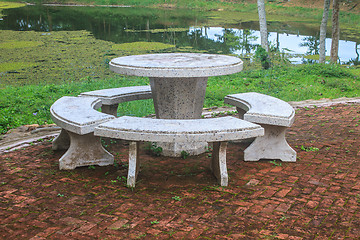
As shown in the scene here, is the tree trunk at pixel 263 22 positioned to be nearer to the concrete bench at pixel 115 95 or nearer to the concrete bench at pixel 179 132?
the concrete bench at pixel 115 95

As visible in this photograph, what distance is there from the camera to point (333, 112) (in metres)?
6.47

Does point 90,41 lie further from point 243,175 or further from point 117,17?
point 243,175

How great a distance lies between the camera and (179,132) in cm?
359

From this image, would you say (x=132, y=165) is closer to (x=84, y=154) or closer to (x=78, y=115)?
(x=84, y=154)

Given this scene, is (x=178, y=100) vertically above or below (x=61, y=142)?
above

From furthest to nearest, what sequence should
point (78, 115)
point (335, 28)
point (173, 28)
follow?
point (173, 28), point (335, 28), point (78, 115)

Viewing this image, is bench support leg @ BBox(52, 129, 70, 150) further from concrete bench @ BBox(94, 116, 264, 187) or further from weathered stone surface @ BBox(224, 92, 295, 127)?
weathered stone surface @ BBox(224, 92, 295, 127)

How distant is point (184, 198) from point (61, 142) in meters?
1.96

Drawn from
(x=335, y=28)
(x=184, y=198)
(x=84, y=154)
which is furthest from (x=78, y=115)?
(x=335, y=28)

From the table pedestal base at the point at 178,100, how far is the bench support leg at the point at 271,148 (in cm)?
64

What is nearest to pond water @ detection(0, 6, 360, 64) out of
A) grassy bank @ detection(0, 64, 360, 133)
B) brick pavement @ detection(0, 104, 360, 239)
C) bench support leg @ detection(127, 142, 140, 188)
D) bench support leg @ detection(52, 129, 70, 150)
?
grassy bank @ detection(0, 64, 360, 133)

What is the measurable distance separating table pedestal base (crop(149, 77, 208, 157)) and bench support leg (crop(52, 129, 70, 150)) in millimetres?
1098

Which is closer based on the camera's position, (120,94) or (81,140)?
(81,140)

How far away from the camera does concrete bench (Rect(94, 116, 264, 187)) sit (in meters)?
3.58
